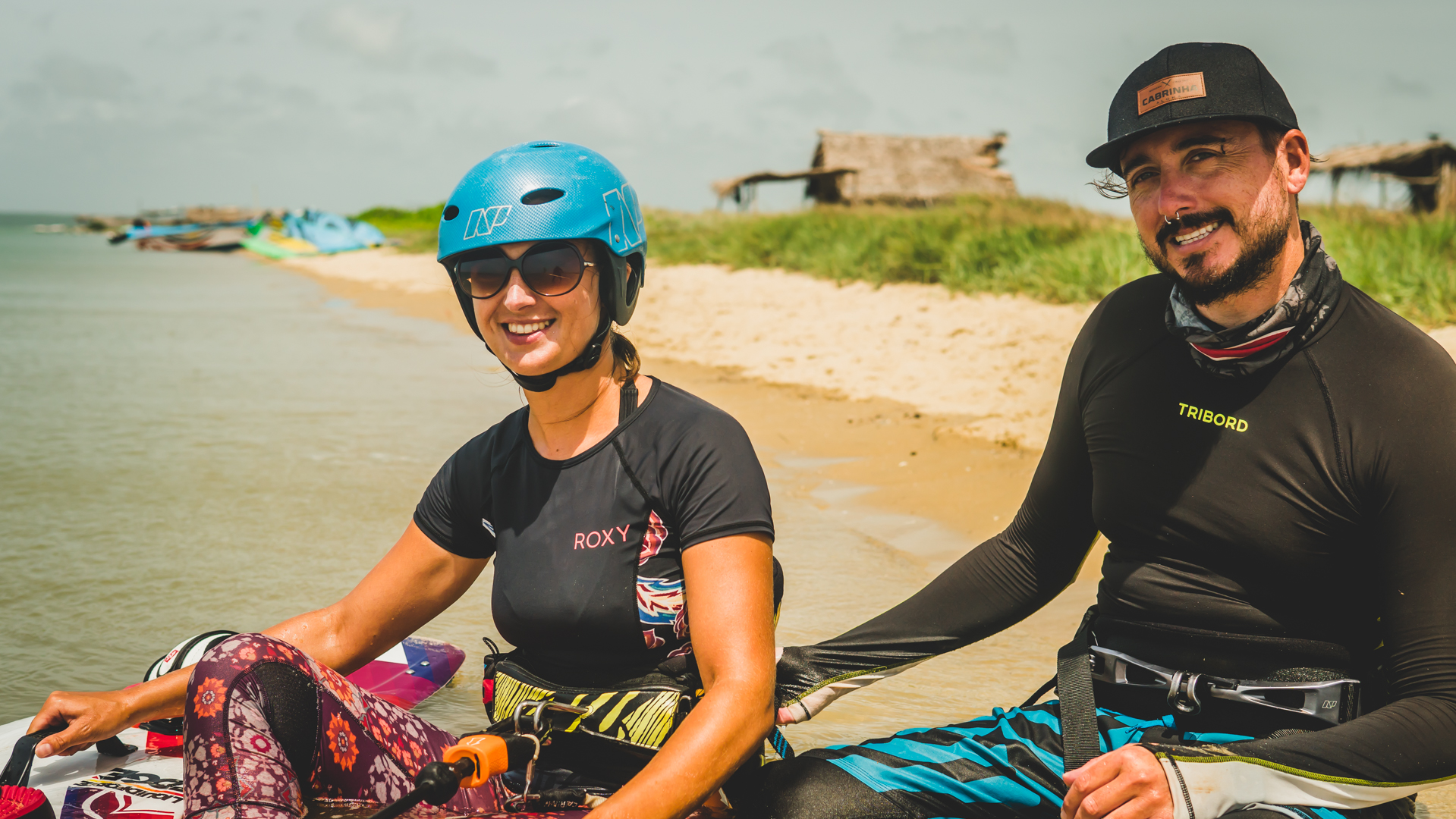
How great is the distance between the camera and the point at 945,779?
7.25 feet

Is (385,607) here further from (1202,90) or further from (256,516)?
(256,516)

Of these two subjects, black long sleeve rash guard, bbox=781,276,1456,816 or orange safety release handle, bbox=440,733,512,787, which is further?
orange safety release handle, bbox=440,733,512,787

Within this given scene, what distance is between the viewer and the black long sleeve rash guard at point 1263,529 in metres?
1.82

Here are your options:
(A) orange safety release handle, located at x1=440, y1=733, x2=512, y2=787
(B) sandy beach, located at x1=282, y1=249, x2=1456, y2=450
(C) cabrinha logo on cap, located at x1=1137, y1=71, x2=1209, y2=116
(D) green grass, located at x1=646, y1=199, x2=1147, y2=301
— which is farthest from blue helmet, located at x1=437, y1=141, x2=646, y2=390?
(D) green grass, located at x1=646, y1=199, x2=1147, y2=301

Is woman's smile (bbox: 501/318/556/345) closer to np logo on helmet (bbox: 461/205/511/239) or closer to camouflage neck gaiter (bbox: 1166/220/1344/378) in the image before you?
np logo on helmet (bbox: 461/205/511/239)

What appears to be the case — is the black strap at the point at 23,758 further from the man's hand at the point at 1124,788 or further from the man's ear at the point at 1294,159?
the man's ear at the point at 1294,159

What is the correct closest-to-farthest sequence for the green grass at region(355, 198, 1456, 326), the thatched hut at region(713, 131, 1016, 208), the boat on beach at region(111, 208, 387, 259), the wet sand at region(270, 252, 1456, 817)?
the wet sand at region(270, 252, 1456, 817) → the green grass at region(355, 198, 1456, 326) → the thatched hut at region(713, 131, 1016, 208) → the boat on beach at region(111, 208, 387, 259)

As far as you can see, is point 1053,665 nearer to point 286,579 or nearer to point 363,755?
point 363,755

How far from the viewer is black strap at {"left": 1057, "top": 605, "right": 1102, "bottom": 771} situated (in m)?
2.11

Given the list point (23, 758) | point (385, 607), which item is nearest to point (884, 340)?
point (385, 607)

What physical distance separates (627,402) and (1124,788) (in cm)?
117

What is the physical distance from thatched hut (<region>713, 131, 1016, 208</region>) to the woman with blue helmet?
21525mm

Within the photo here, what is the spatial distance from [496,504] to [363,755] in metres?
0.55

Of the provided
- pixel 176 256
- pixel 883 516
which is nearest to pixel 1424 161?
pixel 883 516
